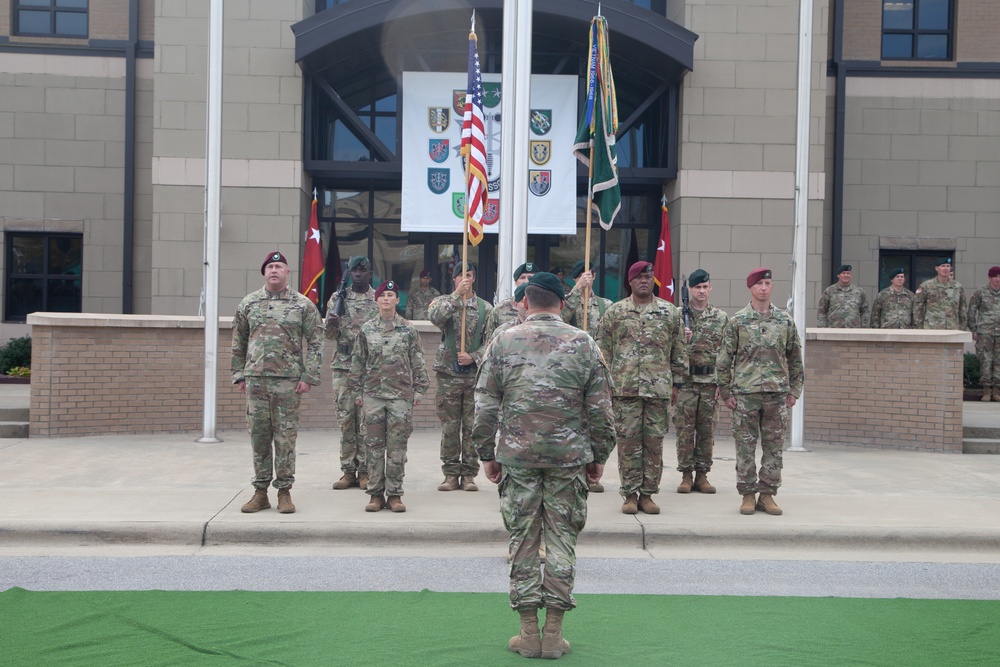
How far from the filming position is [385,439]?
Answer: 852 cm

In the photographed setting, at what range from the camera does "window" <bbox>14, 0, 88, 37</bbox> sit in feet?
62.2

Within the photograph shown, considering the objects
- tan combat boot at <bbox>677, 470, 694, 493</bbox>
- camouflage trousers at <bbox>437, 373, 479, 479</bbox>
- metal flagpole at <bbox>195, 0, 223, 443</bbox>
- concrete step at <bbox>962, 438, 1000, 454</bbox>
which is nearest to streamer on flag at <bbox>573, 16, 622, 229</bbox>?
camouflage trousers at <bbox>437, 373, 479, 479</bbox>

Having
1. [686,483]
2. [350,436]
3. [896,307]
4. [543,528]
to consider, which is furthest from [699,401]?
[896,307]

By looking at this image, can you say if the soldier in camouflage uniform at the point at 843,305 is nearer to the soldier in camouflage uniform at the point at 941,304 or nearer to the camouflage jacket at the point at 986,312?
the soldier in camouflage uniform at the point at 941,304

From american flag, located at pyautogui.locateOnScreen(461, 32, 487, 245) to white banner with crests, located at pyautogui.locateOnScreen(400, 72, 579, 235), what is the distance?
5.59 metres

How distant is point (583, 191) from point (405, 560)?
1182 centimetres

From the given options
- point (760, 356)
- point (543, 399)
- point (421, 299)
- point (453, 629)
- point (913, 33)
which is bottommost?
point (453, 629)

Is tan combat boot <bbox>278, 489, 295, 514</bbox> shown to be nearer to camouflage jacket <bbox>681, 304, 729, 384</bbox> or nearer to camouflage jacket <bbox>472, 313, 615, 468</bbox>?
camouflage jacket <bbox>472, 313, 615, 468</bbox>

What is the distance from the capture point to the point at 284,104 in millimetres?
16719

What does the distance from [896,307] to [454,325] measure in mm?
9598

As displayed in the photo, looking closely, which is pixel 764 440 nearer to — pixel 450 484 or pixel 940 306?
pixel 450 484

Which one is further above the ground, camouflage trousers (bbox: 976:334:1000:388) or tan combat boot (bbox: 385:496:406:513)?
camouflage trousers (bbox: 976:334:1000:388)

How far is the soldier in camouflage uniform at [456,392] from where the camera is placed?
957 centimetres

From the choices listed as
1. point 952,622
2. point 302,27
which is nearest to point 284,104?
point 302,27
